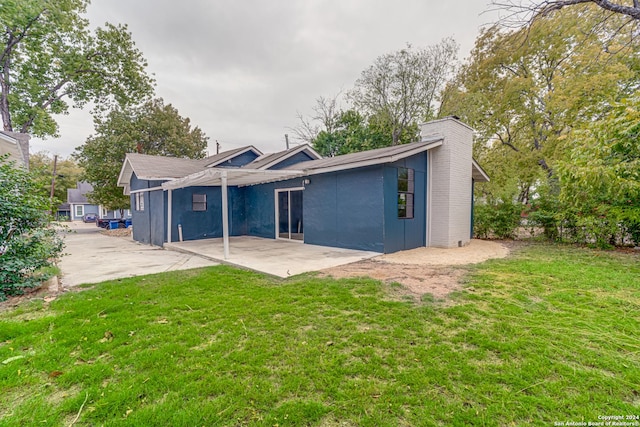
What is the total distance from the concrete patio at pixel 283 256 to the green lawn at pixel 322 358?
1591mm

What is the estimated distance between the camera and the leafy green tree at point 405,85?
20.0 m

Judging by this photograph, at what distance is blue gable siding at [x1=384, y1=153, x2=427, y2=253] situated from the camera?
7.70 m

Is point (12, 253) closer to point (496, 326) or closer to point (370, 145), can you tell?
point (496, 326)

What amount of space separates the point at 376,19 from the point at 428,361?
1116 centimetres

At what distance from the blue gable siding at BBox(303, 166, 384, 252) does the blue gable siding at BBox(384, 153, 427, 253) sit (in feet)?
0.75

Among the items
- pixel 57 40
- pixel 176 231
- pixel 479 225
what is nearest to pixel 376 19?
pixel 479 225

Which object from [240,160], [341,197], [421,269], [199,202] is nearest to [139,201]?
[199,202]

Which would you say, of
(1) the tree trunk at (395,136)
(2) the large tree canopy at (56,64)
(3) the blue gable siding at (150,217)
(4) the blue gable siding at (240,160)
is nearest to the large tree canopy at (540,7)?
(3) the blue gable siding at (150,217)

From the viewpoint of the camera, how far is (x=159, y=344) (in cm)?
280

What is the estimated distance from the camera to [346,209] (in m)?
8.34

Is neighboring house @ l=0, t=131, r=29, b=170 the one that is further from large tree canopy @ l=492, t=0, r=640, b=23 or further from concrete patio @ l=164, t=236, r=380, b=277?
large tree canopy @ l=492, t=0, r=640, b=23

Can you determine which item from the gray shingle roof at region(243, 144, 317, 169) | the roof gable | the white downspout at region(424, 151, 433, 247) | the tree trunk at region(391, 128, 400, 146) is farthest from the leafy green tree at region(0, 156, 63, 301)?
the tree trunk at region(391, 128, 400, 146)

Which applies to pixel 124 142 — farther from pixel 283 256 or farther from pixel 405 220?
pixel 405 220

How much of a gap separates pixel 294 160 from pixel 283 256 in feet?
20.4
